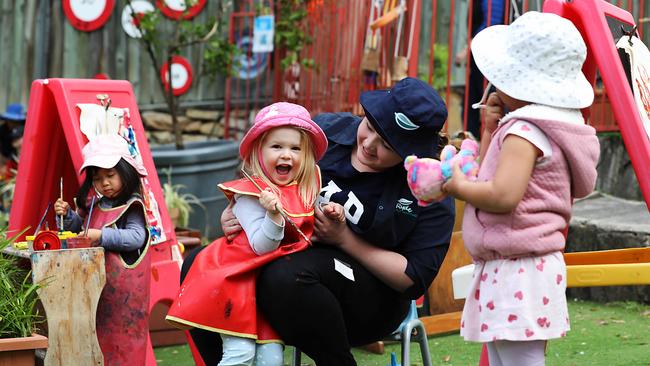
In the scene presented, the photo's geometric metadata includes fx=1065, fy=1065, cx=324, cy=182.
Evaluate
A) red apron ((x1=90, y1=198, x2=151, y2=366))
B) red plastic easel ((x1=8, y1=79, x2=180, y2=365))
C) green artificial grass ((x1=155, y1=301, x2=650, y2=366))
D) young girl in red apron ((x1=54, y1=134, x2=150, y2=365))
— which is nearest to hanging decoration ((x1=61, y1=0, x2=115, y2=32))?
green artificial grass ((x1=155, y1=301, x2=650, y2=366))

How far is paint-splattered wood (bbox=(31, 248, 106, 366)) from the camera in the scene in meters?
3.50

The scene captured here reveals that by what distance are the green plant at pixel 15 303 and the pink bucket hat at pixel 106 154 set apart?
41 cm

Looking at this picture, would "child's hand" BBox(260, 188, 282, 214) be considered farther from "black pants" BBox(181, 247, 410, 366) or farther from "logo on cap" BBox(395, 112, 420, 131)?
"logo on cap" BBox(395, 112, 420, 131)

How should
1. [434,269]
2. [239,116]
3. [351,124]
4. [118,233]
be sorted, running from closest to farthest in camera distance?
[434,269] < [351,124] < [118,233] < [239,116]

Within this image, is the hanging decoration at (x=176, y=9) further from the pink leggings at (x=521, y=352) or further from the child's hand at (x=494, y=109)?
the pink leggings at (x=521, y=352)

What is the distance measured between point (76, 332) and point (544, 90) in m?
1.82

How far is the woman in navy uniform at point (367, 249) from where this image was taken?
3.01 m

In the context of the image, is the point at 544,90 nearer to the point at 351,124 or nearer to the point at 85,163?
the point at 351,124

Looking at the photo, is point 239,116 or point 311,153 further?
point 239,116

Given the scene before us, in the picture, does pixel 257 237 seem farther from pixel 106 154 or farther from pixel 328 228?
pixel 106 154

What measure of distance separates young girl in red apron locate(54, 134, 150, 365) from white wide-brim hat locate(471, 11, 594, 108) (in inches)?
63.6

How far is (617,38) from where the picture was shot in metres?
3.37

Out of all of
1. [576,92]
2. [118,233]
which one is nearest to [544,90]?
[576,92]

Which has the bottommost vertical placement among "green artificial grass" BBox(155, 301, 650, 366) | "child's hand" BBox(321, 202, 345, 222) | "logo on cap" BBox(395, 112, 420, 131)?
"green artificial grass" BBox(155, 301, 650, 366)
